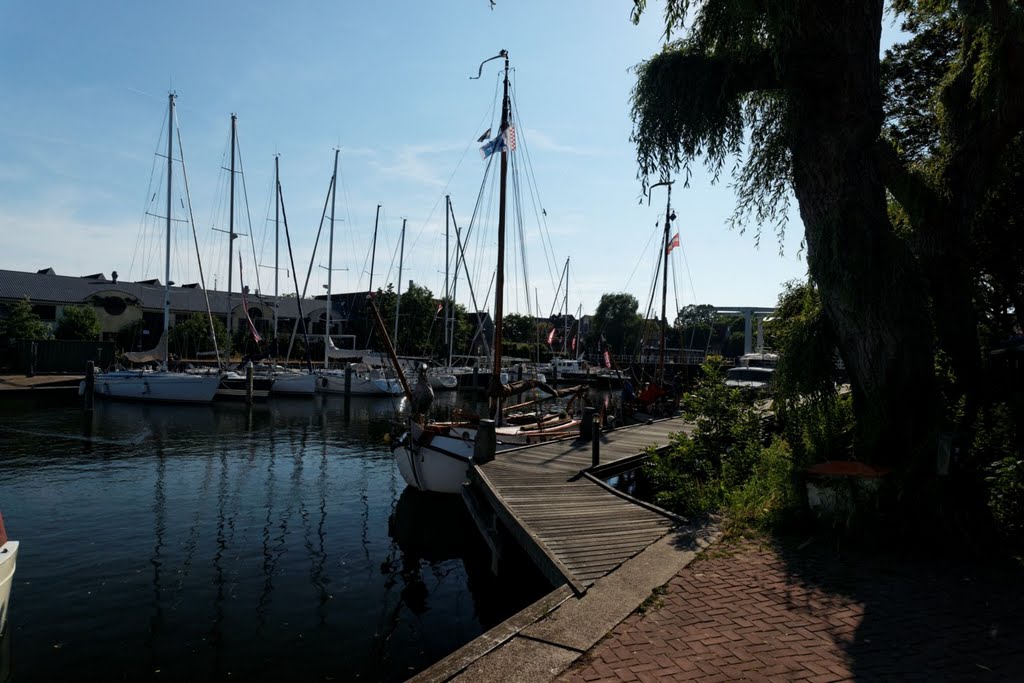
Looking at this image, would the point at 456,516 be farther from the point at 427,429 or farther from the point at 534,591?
the point at 534,591

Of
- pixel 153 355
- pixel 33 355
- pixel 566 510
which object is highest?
pixel 153 355

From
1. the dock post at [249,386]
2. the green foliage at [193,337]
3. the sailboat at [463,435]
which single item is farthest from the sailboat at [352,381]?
the sailboat at [463,435]

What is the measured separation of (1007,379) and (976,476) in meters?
2.13

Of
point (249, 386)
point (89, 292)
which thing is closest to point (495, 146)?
point (249, 386)

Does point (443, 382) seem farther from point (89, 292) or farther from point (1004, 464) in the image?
point (1004, 464)

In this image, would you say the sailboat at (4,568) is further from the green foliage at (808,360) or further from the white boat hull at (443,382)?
the white boat hull at (443,382)

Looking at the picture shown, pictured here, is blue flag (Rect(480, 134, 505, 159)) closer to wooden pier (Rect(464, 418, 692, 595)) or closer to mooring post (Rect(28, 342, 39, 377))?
wooden pier (Rect(464, 418, 692, 595))

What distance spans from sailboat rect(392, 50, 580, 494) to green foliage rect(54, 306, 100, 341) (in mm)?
51982

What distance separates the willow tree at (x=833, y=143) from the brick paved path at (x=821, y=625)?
7.63ft

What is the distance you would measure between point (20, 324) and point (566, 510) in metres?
57.4

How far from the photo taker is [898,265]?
9.38 meters

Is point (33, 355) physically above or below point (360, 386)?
above

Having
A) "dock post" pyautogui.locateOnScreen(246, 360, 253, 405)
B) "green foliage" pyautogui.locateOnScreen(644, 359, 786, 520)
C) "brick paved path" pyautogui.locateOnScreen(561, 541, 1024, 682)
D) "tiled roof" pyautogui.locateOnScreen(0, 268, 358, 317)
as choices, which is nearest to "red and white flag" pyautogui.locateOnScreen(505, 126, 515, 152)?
"green foliage" pyautogui.locateOnScreen(644, 359, 786, 520)

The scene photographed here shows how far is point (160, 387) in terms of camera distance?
42844 mm
